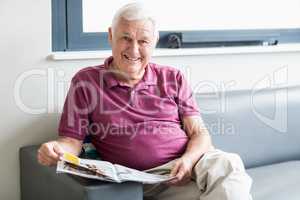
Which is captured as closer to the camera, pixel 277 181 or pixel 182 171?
pixel 182 171

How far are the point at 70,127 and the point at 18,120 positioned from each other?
339mm

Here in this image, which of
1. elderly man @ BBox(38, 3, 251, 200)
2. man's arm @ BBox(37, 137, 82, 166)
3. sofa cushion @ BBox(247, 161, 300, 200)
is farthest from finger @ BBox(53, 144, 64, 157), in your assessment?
sofa cushion @ BBox(247, 161, 300, 200)

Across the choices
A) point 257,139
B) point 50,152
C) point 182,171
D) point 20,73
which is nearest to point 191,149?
point 182,171

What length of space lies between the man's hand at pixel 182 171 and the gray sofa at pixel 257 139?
37 centimetres

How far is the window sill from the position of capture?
2.10m

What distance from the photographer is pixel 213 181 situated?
5.56ft

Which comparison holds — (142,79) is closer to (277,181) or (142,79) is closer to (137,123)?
(137,123)

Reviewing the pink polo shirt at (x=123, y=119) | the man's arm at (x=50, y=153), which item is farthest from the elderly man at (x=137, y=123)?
the man's arm at (x=50, y=153)

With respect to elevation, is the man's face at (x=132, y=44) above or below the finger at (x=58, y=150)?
above

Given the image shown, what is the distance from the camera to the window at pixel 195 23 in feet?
6.97

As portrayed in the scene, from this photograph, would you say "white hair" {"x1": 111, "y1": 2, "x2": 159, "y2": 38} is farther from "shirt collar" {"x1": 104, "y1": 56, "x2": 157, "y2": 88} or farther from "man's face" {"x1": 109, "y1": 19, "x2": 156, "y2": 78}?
"shirt collar" {"x1": 104, "y1": 56, "x2": 157, "y2": 88}

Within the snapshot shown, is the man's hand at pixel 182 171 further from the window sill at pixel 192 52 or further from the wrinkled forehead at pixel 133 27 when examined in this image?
the window sill at pixel 192 52

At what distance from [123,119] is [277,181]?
770mm

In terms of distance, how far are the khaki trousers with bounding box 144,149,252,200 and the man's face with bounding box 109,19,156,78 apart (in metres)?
0.41
